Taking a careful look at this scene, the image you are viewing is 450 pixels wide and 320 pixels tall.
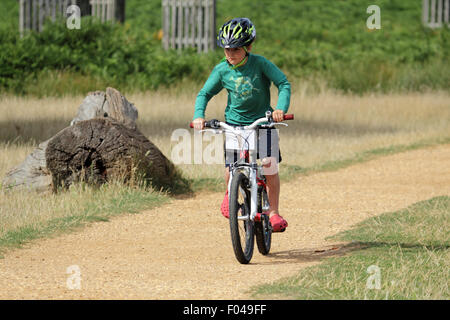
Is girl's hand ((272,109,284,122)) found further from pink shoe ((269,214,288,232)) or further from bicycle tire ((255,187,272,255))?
pink shoe ((269,214,288,232))

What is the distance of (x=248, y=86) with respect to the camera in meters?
7.39

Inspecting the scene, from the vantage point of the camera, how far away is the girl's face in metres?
7.26

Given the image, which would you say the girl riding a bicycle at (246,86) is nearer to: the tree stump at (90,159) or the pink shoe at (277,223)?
the pink shoe at (277,223)

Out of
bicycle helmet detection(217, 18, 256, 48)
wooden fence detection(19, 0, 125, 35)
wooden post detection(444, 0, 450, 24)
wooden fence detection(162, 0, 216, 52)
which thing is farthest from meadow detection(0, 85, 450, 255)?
wooden post detection(444, 0, 450, 24)

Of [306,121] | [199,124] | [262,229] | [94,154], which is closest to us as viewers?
[199,124]

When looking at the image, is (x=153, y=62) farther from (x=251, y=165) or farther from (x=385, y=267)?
(x=385, y=267)

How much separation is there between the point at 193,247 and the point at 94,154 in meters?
3.01

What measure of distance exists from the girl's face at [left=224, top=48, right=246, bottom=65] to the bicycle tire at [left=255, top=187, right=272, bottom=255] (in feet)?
3.66

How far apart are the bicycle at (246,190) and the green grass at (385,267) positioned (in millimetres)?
590

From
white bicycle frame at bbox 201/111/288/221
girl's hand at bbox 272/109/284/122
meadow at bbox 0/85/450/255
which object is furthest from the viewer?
meadow at bbox 0/85/450/255

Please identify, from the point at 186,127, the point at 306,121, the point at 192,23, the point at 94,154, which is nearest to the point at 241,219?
the point at 94,154

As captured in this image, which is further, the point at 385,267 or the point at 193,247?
the point at 193,247

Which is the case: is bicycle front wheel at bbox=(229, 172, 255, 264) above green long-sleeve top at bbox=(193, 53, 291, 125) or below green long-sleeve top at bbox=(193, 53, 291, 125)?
below
